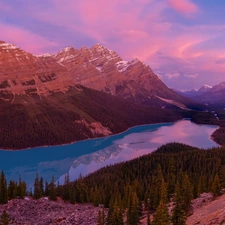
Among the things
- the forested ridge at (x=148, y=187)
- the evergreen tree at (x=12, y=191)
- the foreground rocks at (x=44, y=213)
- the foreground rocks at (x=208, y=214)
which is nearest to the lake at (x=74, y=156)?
the forested ridge at (x=148, y=187)

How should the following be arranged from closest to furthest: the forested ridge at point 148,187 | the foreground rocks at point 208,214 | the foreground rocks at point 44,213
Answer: the foreground rocks at point 208,214
the forested ridge at point 148,187
the foreground rocks at point 44,213

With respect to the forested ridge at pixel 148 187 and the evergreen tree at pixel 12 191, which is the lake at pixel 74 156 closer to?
the forested ridge at pixel 148 187

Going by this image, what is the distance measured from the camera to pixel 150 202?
158 feet

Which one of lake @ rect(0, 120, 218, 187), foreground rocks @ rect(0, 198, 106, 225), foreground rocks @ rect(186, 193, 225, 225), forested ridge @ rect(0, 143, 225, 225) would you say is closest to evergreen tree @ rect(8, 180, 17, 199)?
forested ridge @ rect(0, 143, 225, 225)

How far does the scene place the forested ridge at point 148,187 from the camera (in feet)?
121

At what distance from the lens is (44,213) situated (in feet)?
167

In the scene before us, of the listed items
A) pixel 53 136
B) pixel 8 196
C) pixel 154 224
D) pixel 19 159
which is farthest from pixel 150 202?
pixel 53 136

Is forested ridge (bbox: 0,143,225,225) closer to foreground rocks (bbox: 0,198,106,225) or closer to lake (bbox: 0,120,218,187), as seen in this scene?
foreground rocks (bbox: 0,198,106,225)

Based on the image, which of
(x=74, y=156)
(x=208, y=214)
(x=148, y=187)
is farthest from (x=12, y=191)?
(x=74, y=156)

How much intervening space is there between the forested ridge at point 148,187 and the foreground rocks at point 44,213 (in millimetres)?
3125

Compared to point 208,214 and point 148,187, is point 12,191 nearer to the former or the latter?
point 148,187

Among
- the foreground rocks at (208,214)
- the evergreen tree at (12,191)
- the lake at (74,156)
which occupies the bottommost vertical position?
the lake at (74,156)

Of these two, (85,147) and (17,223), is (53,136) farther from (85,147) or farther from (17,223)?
Answer: (17,223)

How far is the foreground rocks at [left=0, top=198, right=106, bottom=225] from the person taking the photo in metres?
44.7
